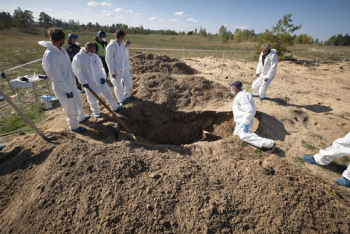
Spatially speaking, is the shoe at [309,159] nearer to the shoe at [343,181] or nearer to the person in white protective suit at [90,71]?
the shoe at [343,181]

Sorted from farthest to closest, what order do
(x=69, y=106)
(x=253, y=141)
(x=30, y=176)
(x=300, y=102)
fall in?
1. (x=300, y=102)
2. (x=69, y=106)
3. (x=253, y=141)
4. (x=30, y=176)

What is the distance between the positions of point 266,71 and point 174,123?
395 centimetres

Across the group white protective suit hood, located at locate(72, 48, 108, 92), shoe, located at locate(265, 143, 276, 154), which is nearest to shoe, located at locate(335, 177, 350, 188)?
shoe, located at locate(265, 143, 276, 154)

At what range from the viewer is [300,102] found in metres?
6.96

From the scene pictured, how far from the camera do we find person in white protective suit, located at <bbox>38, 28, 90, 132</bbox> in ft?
11.3

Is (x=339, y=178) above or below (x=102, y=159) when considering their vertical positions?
below

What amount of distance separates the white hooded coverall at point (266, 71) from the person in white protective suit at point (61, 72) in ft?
20.3

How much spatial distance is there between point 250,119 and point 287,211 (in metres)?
1.97

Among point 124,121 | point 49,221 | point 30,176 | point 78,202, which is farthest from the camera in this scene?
point 124,121

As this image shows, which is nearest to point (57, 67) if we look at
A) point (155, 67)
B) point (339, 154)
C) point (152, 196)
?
point (152, 196)

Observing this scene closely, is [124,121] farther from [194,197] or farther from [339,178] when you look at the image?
[339,178]

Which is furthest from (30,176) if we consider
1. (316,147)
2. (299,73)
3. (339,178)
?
(299,73)

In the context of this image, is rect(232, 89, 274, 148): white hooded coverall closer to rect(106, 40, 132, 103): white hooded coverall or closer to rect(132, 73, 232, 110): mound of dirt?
rect(132, 73, 232, 110): mound of dirt

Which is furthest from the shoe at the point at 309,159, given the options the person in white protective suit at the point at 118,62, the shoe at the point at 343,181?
the person in white protective suit at the point at 118,62
